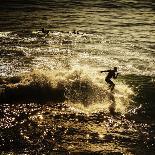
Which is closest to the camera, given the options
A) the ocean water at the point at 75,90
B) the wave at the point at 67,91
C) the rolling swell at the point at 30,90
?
the ocean water at the point at 75,90

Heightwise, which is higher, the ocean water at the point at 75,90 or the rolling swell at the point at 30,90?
the rolling swell at the point at 30,90

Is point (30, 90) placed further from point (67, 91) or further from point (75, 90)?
point (75, 90)

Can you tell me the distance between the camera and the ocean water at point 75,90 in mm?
25125

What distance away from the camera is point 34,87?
112ft

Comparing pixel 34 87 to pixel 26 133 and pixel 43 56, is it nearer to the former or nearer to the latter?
pixel 26 133

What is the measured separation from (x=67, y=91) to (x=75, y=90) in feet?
2.75

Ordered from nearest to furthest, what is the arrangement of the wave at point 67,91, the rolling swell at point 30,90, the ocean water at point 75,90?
the ocean water at point 75,90
the wave at point 67,91
the rolling swell at point 30,90

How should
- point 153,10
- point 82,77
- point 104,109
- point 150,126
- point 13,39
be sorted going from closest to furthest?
point 150,126, point 104,109, point 82,77, point 13,39, point 153,10

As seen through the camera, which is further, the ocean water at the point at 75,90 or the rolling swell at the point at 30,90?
the rolling swell at the point at 30,90

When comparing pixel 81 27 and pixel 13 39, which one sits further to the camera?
pixel 81 27

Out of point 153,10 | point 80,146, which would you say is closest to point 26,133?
point 80,146

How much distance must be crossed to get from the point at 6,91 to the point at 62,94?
4.75 metres

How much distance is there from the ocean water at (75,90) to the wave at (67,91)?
81mm

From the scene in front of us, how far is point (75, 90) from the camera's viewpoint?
34.1m
